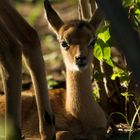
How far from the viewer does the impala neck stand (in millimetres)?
4434

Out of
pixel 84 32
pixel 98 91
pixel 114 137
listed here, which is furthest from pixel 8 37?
pixel 98 91

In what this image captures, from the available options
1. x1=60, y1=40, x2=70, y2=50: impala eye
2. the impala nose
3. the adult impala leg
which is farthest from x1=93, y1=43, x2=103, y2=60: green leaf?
the adult impala leg

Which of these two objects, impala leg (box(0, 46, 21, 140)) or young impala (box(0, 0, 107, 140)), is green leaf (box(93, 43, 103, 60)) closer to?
young impala (box(0, 0, 107, 140))

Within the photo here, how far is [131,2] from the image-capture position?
4.23 m

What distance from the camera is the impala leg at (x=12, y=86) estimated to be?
3.13m

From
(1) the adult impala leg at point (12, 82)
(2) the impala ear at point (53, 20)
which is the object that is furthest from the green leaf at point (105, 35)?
(1) the adult impala leg at point (12, 82)

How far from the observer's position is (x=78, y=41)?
4.39 m

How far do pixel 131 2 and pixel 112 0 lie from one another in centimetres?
364

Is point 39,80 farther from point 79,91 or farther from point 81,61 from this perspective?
point 79,91

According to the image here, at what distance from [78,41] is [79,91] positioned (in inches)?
18.3

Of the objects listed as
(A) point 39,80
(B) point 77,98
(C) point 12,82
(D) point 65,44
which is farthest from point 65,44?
(C) point 12,82

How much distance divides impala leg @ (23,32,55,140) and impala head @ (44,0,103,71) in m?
0.91

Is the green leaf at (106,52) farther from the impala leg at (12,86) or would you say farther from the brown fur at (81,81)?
the impala leg at (12,86)

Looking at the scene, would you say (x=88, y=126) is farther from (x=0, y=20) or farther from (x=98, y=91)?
(x=0, y=20)
